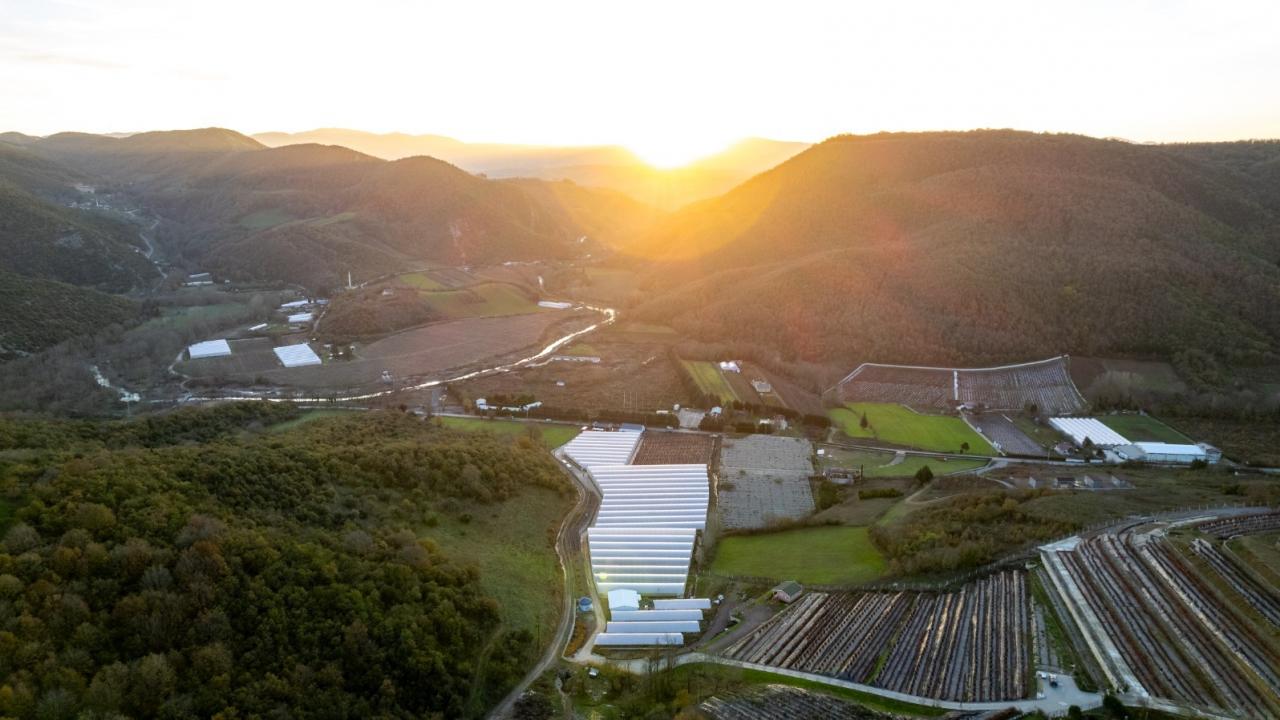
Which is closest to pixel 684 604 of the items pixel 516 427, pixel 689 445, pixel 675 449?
pixel 675 449

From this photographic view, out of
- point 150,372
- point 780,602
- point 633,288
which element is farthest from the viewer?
point 633,288

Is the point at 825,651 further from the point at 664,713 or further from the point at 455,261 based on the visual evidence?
the point at 455,261

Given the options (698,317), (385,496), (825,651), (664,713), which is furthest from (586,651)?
(698,317)

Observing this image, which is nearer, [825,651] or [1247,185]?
[825,651]

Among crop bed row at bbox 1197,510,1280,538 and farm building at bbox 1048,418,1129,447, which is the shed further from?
farm building at bbox 1048,418,1129,447

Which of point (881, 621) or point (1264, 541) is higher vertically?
point (1264, 541)

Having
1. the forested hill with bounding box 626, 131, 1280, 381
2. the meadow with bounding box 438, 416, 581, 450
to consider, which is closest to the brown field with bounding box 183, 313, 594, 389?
the meadow with bounding box 438, 416, 581, 450

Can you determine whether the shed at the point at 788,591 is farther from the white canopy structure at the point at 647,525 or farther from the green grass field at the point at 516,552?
the green grass field at the point at 516,552
